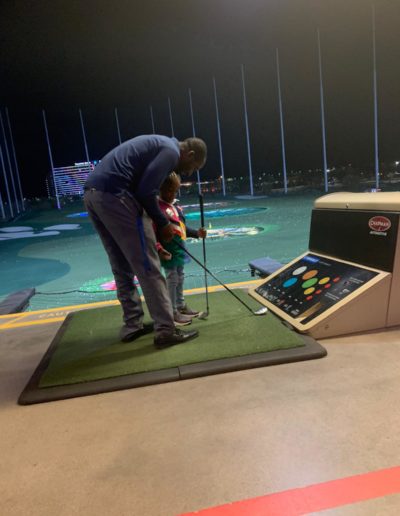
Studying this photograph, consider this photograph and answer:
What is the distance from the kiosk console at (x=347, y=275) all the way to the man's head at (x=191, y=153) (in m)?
1.13

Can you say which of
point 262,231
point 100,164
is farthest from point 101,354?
point 262,231

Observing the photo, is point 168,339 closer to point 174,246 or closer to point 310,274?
point 174,246

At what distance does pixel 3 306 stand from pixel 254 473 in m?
3.39

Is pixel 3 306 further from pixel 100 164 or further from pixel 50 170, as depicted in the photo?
pixel 50 170

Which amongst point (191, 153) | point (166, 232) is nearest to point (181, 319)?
point (166, 232)

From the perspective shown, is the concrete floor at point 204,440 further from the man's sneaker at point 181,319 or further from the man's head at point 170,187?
the man's head at point 170,187

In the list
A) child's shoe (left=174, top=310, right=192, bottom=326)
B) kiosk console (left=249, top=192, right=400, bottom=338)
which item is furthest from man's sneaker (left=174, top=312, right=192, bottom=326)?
kiosk console (left=249, top=192, right=400, bottom=338)

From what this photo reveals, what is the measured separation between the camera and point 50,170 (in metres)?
24.4

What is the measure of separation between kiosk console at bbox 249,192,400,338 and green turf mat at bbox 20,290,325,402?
0.19 metres

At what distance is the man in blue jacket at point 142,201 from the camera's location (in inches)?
84.0

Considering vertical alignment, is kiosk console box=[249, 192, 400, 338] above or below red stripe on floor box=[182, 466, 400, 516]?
above

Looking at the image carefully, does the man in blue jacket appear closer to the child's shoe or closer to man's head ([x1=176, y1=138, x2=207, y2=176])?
man's head ([x1=176, y1=138, x2=207, y2=176])

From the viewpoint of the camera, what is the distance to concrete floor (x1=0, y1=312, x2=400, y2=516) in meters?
1.23

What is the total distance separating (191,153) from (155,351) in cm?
120
